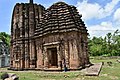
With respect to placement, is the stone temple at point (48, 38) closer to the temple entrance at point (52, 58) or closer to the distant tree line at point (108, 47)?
the temple entrance at point (52, 58)

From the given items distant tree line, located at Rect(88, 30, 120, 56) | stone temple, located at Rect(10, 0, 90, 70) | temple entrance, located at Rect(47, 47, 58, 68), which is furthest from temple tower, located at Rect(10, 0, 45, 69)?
distant tree line, located at Rect(88, 30, 120, 56)

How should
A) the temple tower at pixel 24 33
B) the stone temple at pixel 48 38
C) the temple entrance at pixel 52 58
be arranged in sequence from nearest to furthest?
the stone temple at pixel 48 38 → the temple entrance at pixel 52 58 → the temple tower at pixel 24 33

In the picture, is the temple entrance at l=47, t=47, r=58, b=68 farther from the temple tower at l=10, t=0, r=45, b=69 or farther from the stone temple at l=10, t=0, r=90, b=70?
the temple tower at l=10, t=0, r=45, b=69

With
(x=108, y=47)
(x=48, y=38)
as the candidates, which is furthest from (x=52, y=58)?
(x=108, y=47)

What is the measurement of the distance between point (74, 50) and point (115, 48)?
3676 centimetres

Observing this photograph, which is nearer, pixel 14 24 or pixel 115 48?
pixel 14 24

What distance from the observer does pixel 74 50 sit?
59.3 feet

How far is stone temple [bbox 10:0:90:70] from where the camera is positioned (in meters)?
18.4

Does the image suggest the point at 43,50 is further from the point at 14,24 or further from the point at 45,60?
the point at 14,24

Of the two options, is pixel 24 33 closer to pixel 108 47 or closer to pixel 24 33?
pixel 24 33

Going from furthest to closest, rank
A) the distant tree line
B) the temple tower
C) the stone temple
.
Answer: the distant tree line < the temple tower < the stone temple

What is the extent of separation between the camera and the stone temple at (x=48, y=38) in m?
18.4

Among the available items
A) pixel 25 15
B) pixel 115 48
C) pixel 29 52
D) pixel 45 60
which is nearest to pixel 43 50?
pixel 45 60

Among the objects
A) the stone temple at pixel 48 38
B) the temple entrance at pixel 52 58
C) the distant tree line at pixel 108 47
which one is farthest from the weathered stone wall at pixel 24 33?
the distant tree line at pixel 108 47
